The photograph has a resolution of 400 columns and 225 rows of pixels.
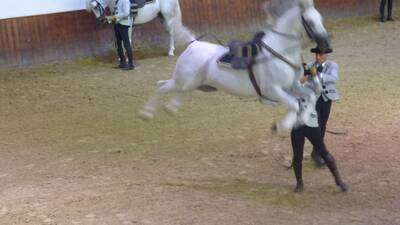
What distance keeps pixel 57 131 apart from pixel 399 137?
4407 mm

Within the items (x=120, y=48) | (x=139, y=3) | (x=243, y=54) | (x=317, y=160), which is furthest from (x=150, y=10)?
(x=243, y=54)

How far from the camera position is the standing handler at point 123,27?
1206 centimetres

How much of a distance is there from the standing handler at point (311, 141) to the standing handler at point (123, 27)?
6.75 m

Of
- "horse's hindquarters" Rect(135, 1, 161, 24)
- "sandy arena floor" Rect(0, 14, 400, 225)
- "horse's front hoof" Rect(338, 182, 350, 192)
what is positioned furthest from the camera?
"horse's hindquarters" Rect(135, 1, 161, 24)

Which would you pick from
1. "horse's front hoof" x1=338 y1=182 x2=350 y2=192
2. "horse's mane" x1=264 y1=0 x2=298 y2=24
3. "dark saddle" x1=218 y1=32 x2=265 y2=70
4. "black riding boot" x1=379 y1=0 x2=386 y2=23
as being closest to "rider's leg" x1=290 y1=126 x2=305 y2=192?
"horse's front hoof" x1=338 y1=182 x2=350 y2=192

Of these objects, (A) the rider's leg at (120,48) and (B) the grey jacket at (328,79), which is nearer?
(B) the grey jacket at (328,79)

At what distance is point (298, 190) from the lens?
19.9ft

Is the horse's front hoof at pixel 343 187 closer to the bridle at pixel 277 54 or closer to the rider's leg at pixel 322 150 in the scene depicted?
the rider's leg at pixel 322 150

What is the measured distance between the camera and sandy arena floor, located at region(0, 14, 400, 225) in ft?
18.4

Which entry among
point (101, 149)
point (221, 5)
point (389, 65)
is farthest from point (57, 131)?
point (221, 5)

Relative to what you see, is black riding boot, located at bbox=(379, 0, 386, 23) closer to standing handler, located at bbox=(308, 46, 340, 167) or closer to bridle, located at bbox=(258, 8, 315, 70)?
standing handler, located at bbox=(308, 46, 340, 167)

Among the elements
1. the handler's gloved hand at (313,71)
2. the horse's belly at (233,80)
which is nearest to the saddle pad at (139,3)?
the horse's belly at (233,80)

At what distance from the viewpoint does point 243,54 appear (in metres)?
5.71

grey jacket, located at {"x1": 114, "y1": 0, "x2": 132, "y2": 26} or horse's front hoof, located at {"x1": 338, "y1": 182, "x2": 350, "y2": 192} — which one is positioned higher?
grey jacket, located at {"x1": 114, "y1": 0, "x2": 132, "y2": 26}
